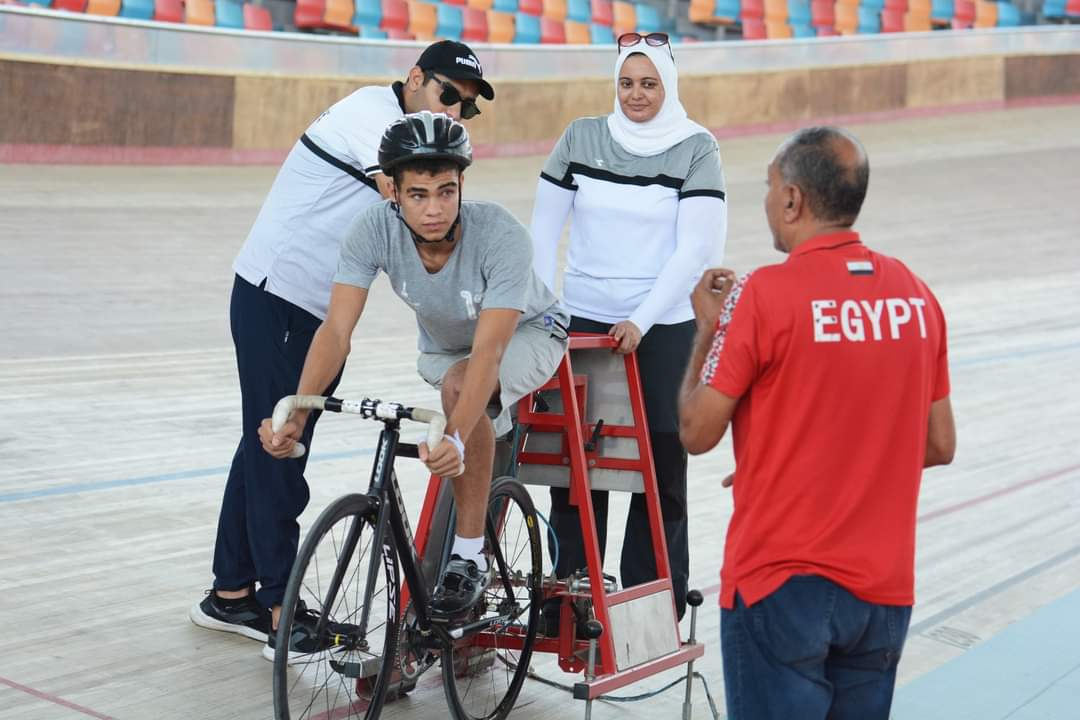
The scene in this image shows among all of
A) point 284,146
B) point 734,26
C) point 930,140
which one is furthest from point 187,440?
point 734,26

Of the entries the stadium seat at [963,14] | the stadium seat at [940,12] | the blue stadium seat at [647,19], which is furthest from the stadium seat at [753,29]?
the stadium seat at [963,14]

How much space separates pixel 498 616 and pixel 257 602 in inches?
31.6

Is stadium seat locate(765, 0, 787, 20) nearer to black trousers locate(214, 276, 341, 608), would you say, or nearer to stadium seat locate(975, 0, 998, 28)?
stadium seat locate(975, 0, 998, 28)

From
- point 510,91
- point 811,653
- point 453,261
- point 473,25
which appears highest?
point 473,25

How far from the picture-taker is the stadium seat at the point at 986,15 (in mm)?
20792

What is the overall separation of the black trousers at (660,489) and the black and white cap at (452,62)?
2.62 ft

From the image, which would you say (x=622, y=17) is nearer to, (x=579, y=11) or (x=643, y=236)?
(x=579, y=11)

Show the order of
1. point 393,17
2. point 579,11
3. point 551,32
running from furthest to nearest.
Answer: point 579,11 → point 551,32 → point 393,17

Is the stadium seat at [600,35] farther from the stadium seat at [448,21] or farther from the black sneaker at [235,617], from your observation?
the black sneaker at [235,617]

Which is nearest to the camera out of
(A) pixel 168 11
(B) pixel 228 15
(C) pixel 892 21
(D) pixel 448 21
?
(A) pixel 168 11

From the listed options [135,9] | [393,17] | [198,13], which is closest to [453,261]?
[135,9]

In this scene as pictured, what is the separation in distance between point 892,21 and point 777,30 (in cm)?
216

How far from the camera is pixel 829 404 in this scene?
2.03 meters

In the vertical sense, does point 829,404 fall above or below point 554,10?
below
